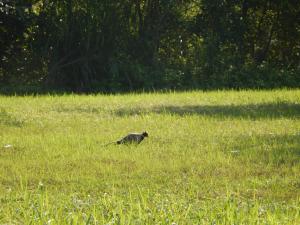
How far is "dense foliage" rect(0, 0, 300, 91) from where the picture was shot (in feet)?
58.9

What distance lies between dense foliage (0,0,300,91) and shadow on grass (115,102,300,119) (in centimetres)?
599

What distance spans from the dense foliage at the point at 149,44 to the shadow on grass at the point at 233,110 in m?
5.99

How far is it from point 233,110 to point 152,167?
4.99 meters

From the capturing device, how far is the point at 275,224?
4613mm

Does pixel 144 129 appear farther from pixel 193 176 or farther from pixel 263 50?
pixel 263 50

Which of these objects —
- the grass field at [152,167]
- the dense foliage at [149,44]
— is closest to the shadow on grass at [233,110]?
the grass field at [152,167]

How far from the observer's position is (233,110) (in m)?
11.5

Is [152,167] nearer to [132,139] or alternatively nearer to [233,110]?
[132,139]

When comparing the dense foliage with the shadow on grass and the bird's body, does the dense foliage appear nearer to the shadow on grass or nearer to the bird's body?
the shadow on grass

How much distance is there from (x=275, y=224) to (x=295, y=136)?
3.90 metres

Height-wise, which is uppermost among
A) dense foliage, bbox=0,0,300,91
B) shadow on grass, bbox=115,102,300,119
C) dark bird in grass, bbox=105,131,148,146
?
dense foliage, bbox=0,0,300,91

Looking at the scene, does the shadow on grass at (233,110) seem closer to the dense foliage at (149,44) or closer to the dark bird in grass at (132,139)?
the dark bird in grass at (132,139)

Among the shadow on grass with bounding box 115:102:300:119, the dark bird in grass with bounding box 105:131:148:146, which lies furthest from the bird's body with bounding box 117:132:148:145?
the shadow on grass with bounding box 115:102:300:119

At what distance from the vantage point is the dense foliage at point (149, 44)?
17953 mm
